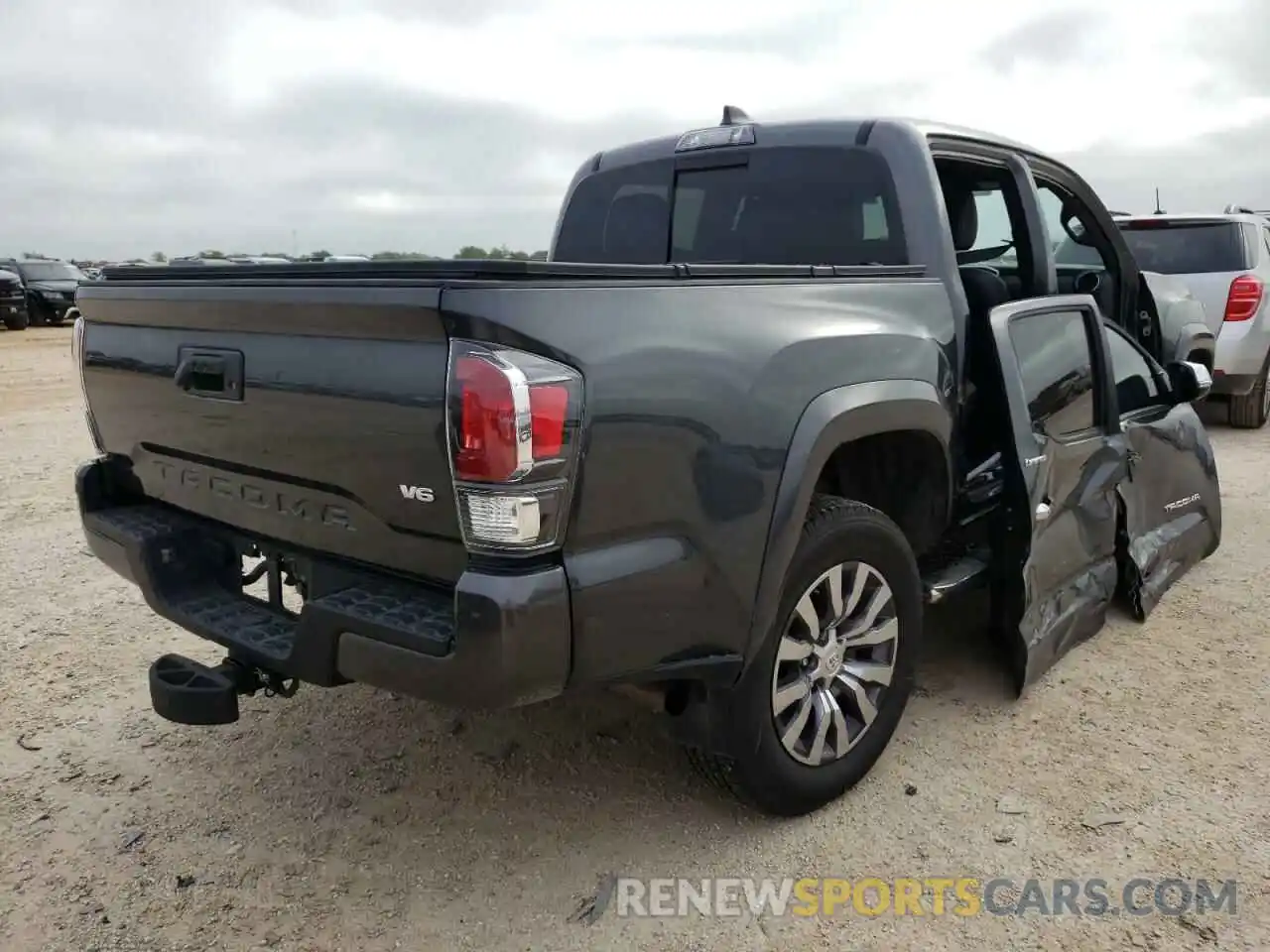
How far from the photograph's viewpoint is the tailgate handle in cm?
261

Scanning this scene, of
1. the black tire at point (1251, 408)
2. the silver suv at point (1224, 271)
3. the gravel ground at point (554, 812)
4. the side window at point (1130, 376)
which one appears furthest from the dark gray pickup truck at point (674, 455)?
the black tire at point (1251, 408)

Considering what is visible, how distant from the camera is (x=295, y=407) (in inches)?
97.3

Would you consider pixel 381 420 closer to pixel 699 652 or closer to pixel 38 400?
pixel 699 652

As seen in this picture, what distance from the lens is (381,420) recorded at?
89.5 inches

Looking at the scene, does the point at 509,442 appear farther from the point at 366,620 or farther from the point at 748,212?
the point at 748,212

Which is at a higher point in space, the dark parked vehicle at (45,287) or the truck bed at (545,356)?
the truck bed at (545,356)

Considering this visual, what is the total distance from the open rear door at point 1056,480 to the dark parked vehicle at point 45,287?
85.6 feet

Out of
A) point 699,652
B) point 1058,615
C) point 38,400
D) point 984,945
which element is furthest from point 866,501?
point 38,400

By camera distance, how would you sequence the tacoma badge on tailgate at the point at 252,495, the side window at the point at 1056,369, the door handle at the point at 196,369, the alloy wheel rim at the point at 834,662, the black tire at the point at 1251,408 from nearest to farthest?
the tacoma badge on tailgate at the point at 252,495, the door handle at the point at 196,369, the alloy wheel rim at the point at 834,662, the side window at the point at 1056,369, the black tire at the point at 1251,408

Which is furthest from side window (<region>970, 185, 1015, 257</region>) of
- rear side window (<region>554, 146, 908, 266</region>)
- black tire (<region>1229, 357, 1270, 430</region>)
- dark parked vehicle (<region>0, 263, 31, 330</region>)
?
dark parked vehicle (<region>0, 263, 31, 330</region>)

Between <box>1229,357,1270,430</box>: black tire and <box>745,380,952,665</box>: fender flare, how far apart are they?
25.3 ft

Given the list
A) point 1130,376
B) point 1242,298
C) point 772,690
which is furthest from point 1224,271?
point 772,690

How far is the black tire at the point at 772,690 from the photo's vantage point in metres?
2.70

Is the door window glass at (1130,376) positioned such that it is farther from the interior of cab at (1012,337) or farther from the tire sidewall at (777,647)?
the tire sidewall at (777,647)
